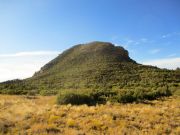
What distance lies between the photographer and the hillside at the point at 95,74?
184 feet

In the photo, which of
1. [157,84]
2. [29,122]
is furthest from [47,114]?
[157,84]

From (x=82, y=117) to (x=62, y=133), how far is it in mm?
3728

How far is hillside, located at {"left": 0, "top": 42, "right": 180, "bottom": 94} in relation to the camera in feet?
184

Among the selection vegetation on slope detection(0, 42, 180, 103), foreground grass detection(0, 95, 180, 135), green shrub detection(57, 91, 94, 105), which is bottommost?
foreground grass detection(0, 95, 180, 135)

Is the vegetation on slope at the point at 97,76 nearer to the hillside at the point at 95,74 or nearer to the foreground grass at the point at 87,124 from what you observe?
the hillside at the point at 95,74

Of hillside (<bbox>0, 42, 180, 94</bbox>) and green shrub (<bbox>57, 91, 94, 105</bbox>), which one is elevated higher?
hillside (<bbox>0, 42, 180, 94</bbox>)

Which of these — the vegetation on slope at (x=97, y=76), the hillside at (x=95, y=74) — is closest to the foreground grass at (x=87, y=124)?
the vegetation on slope at (x=97, y=76)

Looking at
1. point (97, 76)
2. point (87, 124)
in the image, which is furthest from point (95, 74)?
point (87, 124)

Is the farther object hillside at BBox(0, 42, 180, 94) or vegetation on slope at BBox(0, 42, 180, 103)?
hillside at BBox(0, 42, 180, 94)

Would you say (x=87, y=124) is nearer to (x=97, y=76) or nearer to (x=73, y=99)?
(x=73, y=99)

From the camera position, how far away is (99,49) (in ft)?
302

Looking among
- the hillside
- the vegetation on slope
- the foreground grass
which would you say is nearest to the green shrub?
the vegetation on slope

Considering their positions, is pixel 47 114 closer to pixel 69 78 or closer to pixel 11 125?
pixel 11 125

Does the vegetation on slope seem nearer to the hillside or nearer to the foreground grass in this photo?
the hillside
